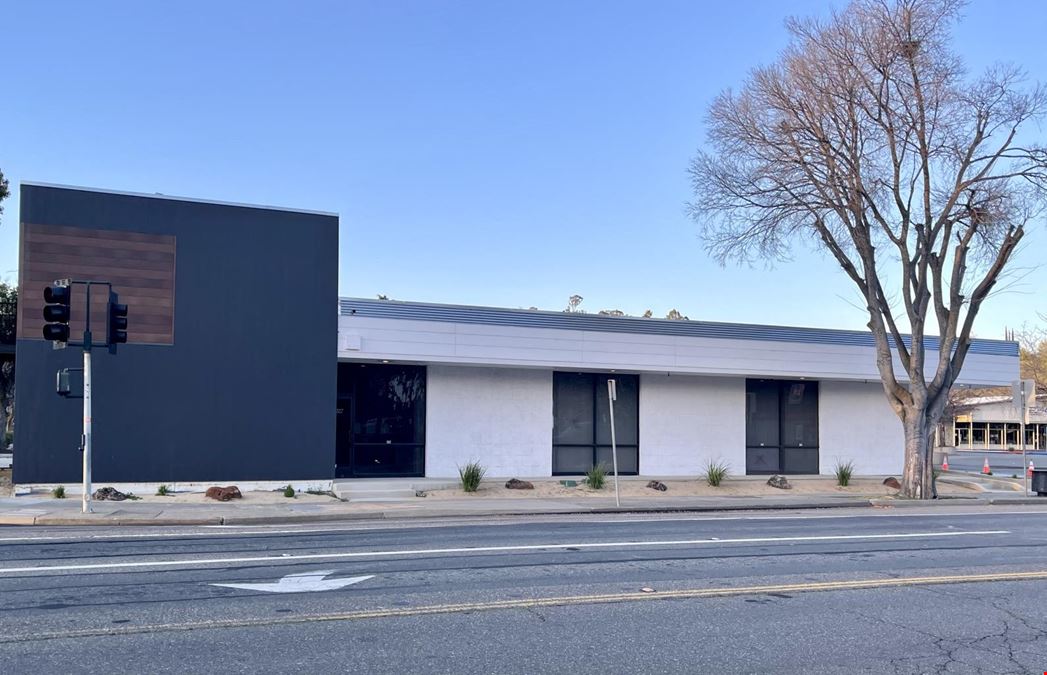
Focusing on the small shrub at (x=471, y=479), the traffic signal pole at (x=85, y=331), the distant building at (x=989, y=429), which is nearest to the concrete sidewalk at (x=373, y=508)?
the traffic signal pole at (x=85, y=331)

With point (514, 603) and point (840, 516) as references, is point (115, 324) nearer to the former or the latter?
point (514, 603)

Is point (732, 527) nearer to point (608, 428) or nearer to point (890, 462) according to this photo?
point (608, 428)

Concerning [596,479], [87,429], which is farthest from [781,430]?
[87,429]

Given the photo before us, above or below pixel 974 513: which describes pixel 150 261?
above

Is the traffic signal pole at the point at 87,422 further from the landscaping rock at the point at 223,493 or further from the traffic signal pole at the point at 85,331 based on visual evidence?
the landscaping rock at the point at 223,493

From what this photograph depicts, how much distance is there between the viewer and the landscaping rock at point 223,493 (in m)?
20.5

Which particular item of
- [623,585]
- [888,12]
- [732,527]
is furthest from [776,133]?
[623,585]

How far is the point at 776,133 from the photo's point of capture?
2492 centimetres

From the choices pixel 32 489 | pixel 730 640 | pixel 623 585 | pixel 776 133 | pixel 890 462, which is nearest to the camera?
pixel 730 640

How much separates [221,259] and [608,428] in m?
12.2

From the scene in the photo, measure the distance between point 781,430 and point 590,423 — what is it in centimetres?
693

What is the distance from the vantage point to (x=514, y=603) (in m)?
9.12

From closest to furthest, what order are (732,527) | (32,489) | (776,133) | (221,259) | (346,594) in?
(346,594) < (732,527) < (32,489) < (221,259) < (776,133)

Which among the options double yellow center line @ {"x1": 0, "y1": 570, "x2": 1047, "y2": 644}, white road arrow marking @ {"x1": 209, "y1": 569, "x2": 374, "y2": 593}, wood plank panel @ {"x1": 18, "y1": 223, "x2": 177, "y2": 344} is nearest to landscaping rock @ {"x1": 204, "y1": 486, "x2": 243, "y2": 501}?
wood plank panel @ {"x1": 18, "y1": 223, "x2": 177, "y2": 344}
